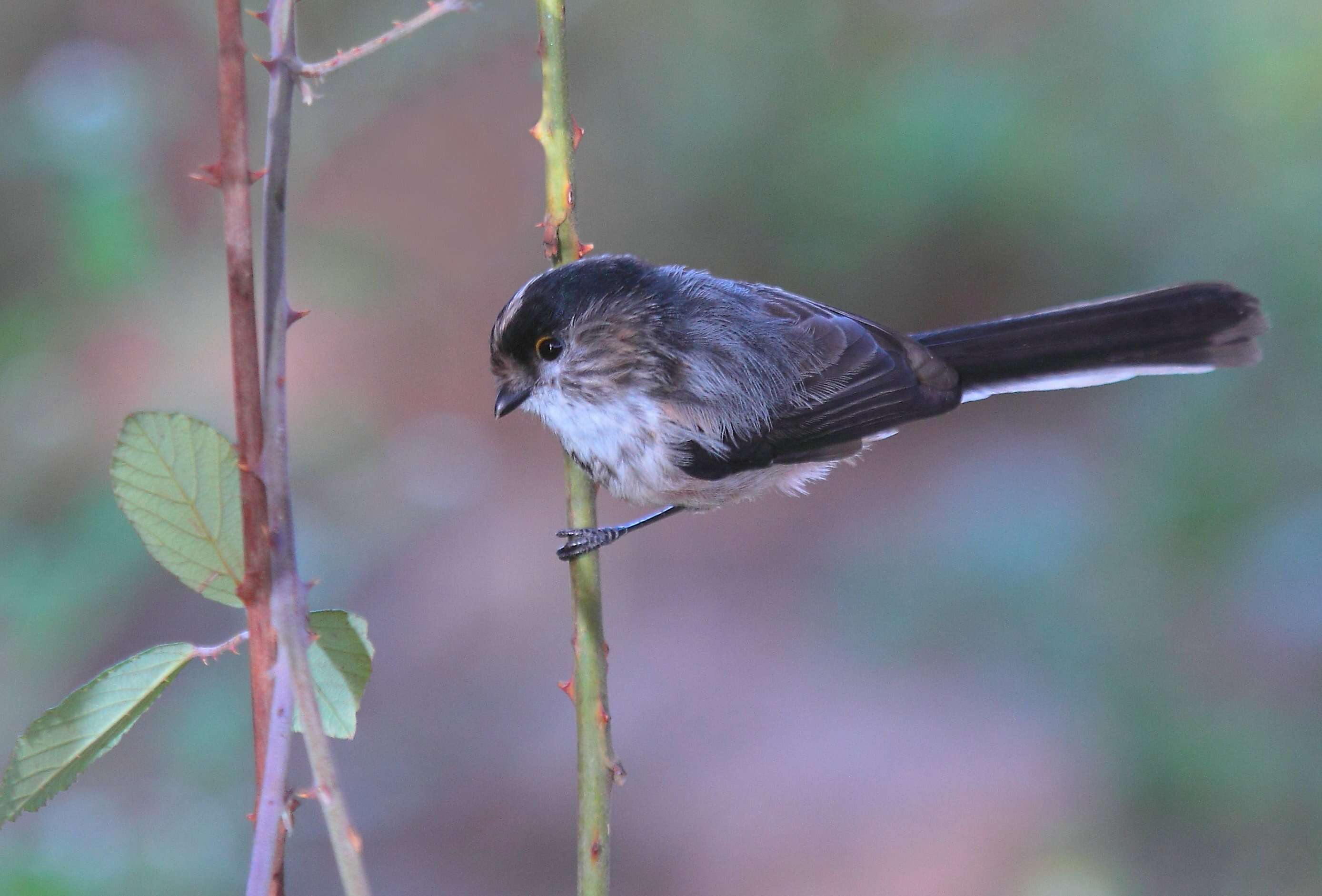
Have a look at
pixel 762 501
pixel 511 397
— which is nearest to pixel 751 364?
pixel 511 397

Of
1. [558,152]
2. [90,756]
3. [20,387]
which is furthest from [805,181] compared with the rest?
[90,756]

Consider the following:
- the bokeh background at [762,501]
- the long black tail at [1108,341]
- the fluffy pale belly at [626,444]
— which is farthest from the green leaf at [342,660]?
the bokeh background at [762,501]

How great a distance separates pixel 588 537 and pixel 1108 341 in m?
1.17

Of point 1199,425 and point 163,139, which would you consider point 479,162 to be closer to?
point 163,139

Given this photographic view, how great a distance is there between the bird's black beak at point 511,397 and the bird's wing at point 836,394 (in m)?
0.30

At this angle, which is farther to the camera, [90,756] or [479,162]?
[479,162]

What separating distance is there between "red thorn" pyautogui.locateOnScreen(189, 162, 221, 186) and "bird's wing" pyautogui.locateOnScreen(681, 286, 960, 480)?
1237 mm

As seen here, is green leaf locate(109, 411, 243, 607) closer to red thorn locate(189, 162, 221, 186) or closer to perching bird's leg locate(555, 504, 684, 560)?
red thorn locate(189, 162, 221, 186)

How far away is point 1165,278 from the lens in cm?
496

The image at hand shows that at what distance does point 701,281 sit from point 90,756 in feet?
4.60

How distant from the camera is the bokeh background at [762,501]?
330 centimetres

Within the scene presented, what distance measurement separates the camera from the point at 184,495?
2.34ft

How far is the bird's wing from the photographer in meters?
1.87

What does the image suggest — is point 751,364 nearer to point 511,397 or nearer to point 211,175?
point 511,397
